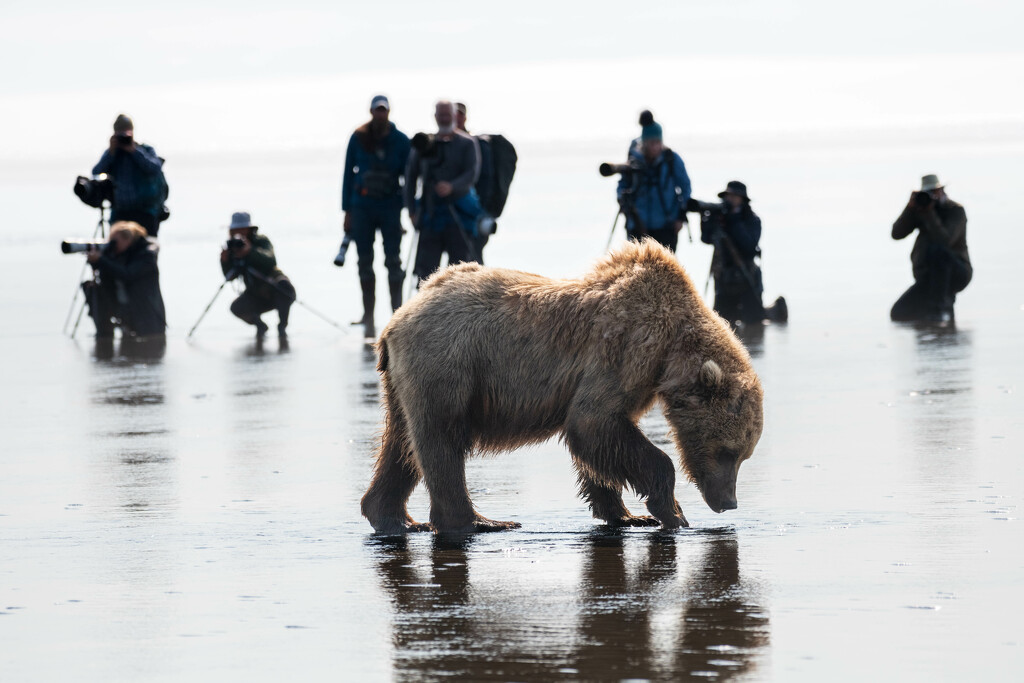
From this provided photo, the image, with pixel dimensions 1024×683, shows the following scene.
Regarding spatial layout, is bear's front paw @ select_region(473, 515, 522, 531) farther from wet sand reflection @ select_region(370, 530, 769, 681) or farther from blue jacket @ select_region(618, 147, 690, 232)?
blue jacket @ select_region(618, 147, 690, 232)

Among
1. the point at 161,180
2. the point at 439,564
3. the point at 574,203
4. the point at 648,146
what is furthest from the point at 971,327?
the point at 574,203

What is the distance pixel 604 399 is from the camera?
7.46m

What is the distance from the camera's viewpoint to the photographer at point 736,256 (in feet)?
57.8

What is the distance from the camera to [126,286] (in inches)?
703

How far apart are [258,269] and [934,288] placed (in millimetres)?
6696

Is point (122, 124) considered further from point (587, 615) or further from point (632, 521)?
point (587, 615)

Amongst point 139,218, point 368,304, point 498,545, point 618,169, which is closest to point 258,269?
point 368,304

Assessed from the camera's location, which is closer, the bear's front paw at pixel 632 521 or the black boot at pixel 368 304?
→ the bear's front paw at pixel 632 521

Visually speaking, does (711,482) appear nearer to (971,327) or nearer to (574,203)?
(971,327)

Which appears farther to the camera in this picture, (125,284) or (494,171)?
(125,284)

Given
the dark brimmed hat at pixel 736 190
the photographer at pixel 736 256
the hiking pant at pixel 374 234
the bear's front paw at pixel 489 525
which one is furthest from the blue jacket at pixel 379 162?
the bear's front paw at pixel 489 525

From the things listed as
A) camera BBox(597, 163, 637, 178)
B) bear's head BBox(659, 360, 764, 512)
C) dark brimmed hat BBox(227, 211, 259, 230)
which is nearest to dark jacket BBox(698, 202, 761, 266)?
camera BBox(597, 163, 637, 178)

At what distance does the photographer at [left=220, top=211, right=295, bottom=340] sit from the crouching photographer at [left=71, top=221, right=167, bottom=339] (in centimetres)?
75

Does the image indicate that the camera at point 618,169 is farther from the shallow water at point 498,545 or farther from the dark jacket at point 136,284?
the dark jacket at point 136,284
